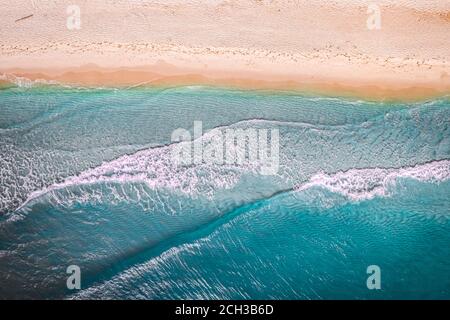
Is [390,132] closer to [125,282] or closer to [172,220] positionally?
[172,220]

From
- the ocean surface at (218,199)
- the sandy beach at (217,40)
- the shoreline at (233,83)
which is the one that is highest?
the sandy beach at (217,40)

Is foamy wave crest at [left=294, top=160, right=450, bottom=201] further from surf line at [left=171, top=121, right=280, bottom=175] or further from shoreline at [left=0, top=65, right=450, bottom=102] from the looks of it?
shoreline at [left=0, top=65, right=450, bottom=102]

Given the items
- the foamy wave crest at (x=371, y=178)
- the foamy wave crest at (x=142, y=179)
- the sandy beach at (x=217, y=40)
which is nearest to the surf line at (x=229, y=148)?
the foamy wave crest at (x=142, y=179)

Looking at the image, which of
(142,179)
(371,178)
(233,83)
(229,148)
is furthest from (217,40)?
(371,178)

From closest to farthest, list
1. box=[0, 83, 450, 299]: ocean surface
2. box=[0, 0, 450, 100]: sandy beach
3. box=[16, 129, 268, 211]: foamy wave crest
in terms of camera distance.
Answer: box=[0, 83, 450, 299]: ocean surface
box=[16, 129, 268, 211]: foamy wave crest
box=[0, 0, 450, 100]: sandy beach

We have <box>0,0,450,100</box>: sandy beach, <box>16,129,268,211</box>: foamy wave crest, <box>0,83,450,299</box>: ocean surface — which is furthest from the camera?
<box>0,0,450,100</box>: sandy beach

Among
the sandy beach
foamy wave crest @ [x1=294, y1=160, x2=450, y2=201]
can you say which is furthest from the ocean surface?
the sandy beach

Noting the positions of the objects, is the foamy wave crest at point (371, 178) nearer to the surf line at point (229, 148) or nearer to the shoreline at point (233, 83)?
the surf line at point (229, 148)
